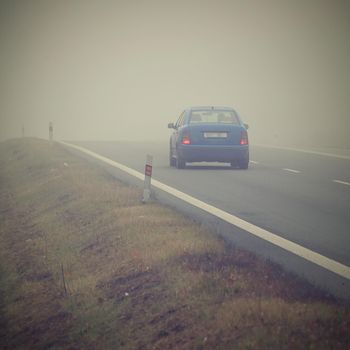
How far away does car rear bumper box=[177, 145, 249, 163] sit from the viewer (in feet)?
58.2

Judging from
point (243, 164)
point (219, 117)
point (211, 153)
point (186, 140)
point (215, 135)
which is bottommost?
point (243, 164)

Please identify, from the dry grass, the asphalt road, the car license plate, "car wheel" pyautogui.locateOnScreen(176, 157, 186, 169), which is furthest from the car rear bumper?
the dry grass

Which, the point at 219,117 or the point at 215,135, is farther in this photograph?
the point at 219,117

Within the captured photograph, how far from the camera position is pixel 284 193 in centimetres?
1327

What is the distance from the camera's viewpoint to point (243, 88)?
9862 cm

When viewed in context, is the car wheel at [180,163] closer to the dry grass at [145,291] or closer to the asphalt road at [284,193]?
the asphalt road at [284,193]

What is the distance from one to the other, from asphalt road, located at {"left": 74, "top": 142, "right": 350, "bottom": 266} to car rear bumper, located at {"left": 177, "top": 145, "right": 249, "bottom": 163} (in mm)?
391

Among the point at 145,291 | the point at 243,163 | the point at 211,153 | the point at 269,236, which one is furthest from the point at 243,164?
the point at 145,291

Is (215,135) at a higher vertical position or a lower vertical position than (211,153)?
higher

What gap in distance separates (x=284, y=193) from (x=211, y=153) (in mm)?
4777

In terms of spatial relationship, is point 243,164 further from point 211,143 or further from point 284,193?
point 284,193

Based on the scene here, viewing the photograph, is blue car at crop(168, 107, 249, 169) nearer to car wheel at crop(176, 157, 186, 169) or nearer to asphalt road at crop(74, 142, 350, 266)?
car wheel at crop(176, 157, 186, 169)

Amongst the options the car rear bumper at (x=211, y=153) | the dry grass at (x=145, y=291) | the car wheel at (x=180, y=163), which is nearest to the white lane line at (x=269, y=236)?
the dry grass at (x=145, y=291)

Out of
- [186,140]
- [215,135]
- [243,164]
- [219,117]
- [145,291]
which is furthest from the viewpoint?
[219,117]
